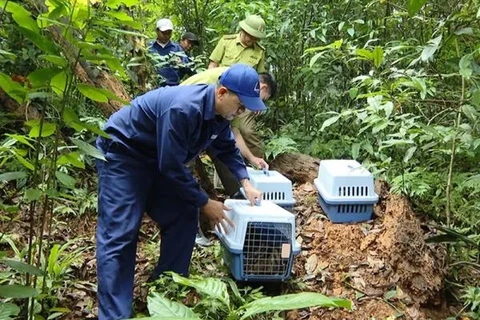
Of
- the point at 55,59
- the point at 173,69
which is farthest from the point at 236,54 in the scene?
the point at 55,59

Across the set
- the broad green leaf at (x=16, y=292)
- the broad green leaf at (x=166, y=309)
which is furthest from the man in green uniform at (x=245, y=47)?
the broad green leaf at (x=166, y=309)

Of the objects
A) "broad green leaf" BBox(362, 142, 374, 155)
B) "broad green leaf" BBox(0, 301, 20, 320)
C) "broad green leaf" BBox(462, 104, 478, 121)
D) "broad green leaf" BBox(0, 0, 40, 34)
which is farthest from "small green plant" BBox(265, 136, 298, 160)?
"broad green leaf" BBox(0, 301, 20, 320)

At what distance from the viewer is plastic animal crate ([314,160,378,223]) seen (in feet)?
11.3

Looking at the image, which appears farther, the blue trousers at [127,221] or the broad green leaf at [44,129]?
the blue trousers at [127,221]

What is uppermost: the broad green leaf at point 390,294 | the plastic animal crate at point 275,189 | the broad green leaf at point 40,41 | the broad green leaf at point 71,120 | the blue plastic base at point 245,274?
the broad green leaf at point 40,41

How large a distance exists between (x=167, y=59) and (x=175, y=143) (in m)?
2.57

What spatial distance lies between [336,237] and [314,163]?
4.25 feet

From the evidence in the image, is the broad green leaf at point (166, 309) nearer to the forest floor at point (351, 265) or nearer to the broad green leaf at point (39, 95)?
the broad green leaf at point (39, 95)

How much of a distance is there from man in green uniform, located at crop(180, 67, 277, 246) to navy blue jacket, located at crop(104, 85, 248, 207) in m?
0.59

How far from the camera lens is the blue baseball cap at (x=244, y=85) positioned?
7.74ft

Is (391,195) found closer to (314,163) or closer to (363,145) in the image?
(363,145)

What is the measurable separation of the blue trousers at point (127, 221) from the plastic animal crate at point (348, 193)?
1139 mm

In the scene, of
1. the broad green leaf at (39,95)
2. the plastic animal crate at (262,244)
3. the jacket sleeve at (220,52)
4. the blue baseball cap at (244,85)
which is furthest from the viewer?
the jacket sleeve at (220,52)

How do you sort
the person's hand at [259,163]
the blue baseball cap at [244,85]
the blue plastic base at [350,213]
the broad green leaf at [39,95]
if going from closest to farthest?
the broad green leaf at [39,95]
the blue baseball cap at [244,85]
the blue plastic base at [350,213]
the person's hand at [259,163]
